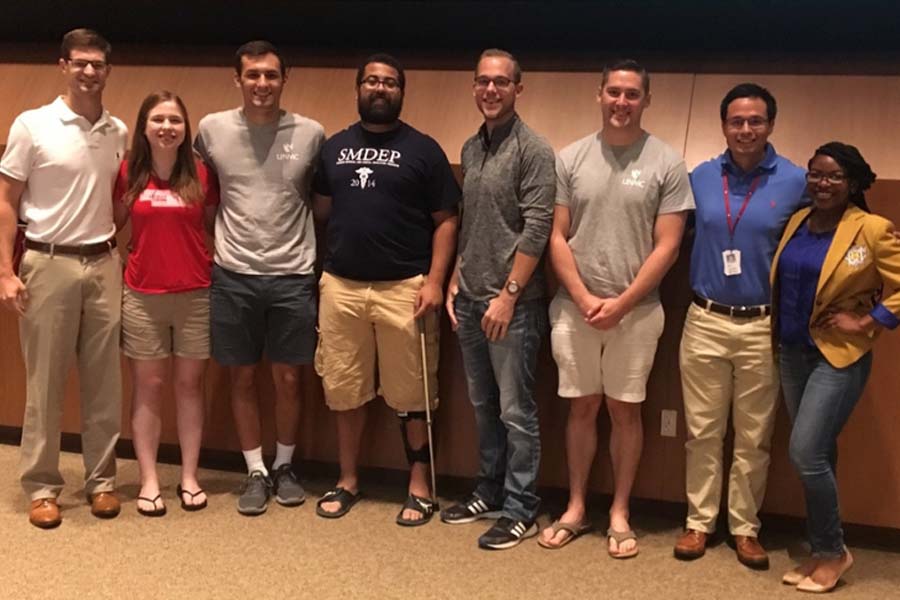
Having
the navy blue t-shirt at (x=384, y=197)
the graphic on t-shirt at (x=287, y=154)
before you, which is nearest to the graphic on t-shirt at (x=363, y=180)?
the navy blue t-shirt at (x=384, y=197)

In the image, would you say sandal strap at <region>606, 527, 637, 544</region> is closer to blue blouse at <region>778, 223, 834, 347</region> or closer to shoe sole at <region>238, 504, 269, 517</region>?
blue blouse at <region>778, 223, 834, 347</region>

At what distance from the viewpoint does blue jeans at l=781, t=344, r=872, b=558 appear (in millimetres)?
2994

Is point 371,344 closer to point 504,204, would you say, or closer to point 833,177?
point 504,204

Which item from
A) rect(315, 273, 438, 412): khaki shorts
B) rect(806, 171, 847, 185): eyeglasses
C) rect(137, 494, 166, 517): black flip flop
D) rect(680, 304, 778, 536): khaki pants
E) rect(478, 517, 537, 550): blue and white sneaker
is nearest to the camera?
rect(806, 171, 847, 185): eyeglasses

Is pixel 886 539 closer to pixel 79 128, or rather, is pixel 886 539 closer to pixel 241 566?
pixel 241 566

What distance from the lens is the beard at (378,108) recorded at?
11.1 feet

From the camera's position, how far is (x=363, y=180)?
341 cm

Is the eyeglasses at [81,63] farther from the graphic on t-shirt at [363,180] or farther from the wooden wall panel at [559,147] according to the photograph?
the graphic on t-shirt at [363,180]

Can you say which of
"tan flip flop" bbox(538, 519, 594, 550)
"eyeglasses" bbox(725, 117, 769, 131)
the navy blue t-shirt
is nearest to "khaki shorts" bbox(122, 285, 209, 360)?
the navy blue t-shirt

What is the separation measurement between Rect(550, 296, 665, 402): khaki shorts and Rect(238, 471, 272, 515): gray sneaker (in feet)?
4.03

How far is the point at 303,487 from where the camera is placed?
3.92m

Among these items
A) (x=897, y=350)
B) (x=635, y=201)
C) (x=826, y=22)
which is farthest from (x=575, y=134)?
(x=897, y=350)

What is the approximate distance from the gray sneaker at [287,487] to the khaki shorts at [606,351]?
1.13 meters

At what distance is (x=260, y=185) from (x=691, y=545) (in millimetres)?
1992
